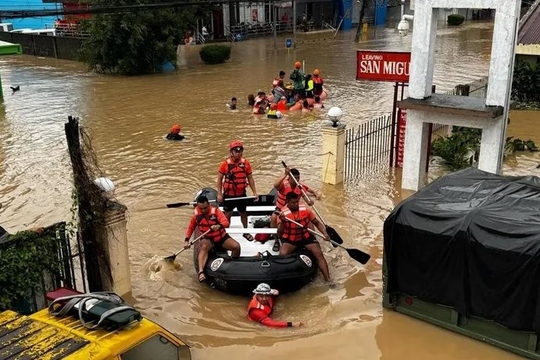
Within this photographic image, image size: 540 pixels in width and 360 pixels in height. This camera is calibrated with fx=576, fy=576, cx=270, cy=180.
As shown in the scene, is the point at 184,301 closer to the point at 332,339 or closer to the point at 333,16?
the point at 332,339

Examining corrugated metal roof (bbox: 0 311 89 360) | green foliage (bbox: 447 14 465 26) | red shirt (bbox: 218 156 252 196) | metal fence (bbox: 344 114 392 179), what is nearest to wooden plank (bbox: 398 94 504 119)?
metal fence (bbox: 344 114 392 179)

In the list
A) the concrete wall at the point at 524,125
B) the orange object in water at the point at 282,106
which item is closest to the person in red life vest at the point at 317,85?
the orange object in water at the point at 282,106

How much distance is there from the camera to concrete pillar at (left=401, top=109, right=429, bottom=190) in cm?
1255

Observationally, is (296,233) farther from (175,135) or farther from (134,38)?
(134,38)

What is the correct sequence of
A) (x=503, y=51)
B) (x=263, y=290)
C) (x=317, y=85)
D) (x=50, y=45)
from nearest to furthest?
1. (x=263, y=290)
2. (x=503, y=51)
3. (x=317, y=85)
4. (x=50, y=45)

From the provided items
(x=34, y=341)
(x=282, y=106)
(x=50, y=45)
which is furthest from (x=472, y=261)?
(x=50, y=45)

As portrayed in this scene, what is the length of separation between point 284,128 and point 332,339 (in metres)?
12.3

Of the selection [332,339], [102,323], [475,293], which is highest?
[102,323]

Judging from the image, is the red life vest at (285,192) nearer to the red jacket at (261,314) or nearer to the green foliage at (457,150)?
the red jacket at (261,314)

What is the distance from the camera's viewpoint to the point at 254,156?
54.0 feet

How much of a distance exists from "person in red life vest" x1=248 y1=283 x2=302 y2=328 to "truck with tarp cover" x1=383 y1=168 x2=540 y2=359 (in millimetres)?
1566

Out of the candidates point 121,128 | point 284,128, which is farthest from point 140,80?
point 284,128

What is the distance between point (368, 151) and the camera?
51.8 feet

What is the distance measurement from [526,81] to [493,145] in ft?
39.0
